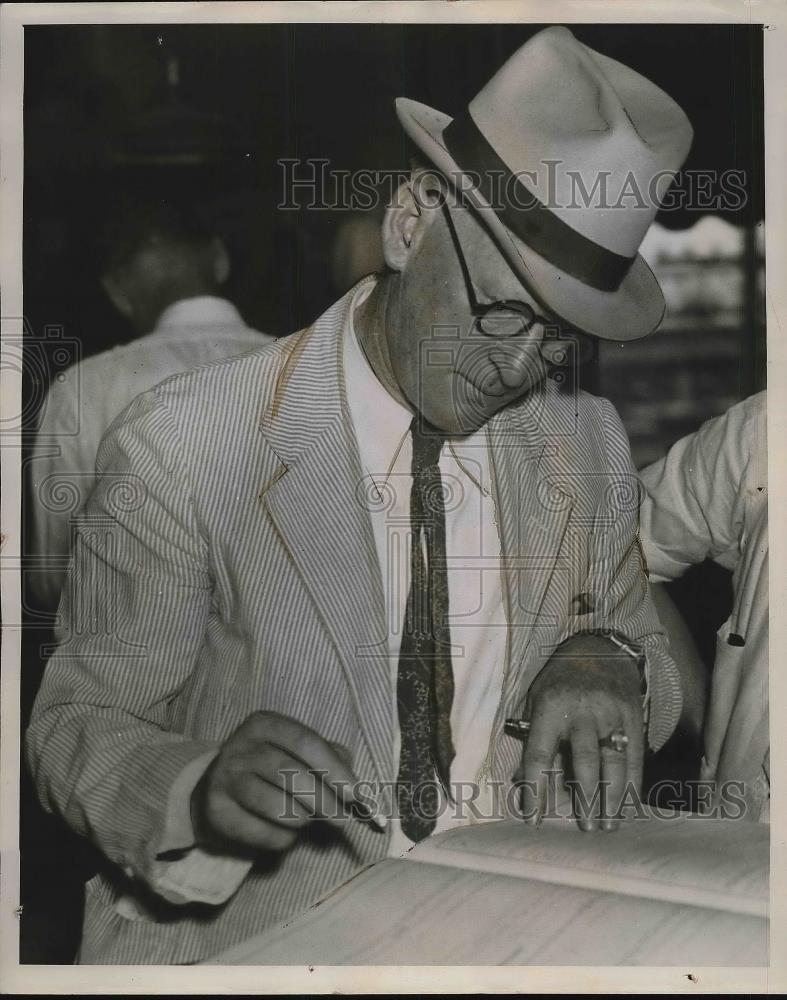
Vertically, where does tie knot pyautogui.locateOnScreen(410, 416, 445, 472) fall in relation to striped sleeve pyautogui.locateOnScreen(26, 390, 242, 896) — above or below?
above

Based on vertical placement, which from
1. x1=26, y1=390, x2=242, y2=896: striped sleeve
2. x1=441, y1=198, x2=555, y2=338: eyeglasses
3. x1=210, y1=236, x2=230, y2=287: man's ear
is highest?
x1=210, y1=236, x2=230, y2=287: man's ear

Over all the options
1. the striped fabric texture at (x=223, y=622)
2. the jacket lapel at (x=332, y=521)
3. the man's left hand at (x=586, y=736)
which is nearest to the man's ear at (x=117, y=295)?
the striped fabric texture at (x=223, y=622)

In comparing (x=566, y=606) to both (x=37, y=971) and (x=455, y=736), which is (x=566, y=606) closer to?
(x=455, y=736)

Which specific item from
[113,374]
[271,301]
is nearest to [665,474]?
[271,301]

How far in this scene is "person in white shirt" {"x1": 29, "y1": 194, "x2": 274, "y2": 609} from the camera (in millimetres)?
2213

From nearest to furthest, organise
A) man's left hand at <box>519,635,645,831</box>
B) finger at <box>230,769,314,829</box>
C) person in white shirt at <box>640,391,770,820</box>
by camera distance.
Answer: finger at <box>230,769,314,829</box> < man's left hand at <box>519,635,645,831</box> < person in white shirt at <box>640,391,770,820</box>

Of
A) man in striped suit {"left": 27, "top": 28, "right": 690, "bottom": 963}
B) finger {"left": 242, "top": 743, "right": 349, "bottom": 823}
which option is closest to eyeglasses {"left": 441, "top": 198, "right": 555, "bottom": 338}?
man in striped suit {"left": 27, "top": 28, "right": 690, "bottom": 963}

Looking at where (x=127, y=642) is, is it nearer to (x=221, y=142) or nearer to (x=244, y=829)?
(x=244, y=829)

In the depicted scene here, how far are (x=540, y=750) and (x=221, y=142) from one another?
119 centimetres

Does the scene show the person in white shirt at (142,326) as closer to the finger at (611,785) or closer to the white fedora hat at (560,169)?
the white fedora hat at (560,169)

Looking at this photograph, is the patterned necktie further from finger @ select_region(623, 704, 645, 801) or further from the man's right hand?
finger @ select_region(623, 704, 645, 801)

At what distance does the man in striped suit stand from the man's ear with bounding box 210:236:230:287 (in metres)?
0.15

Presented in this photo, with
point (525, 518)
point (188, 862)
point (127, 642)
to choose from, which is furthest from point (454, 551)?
point (188, 862)

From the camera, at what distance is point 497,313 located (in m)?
2.16
